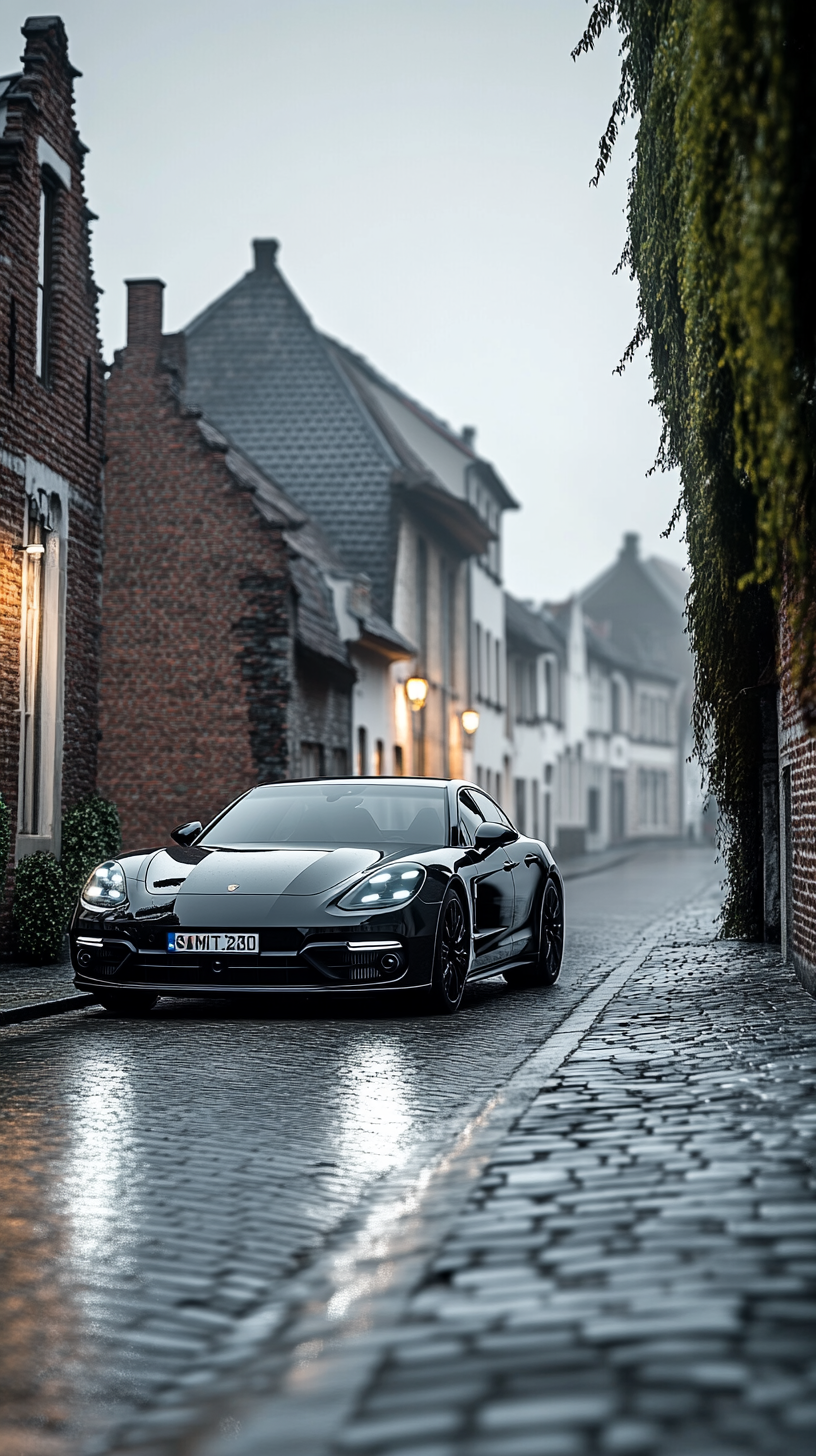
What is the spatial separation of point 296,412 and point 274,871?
82.4 ft

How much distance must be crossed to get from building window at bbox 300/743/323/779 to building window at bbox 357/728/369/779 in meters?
2.97

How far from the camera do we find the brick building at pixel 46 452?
51.1 ft

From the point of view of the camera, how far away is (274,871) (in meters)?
11.0

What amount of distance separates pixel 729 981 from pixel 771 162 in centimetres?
776

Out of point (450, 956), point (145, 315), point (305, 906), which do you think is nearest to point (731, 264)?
point (305, 906)

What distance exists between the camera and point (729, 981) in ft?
40.0

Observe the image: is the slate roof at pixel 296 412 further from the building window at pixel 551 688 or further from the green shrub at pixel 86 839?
the building window at pixel 551 688

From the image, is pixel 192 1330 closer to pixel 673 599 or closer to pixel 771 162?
pixel 771 162

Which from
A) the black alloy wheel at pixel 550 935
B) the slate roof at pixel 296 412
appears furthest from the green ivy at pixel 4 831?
the slate roof at pixel 296 412

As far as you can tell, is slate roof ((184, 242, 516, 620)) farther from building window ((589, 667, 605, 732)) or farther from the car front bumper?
building window ((589, 667, 605, 732))

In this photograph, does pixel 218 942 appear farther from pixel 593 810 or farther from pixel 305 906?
pixel 593 810

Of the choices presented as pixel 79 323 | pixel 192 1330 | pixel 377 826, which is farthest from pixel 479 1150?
pixel 79 323

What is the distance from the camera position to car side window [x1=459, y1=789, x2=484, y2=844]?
12316 millimetres

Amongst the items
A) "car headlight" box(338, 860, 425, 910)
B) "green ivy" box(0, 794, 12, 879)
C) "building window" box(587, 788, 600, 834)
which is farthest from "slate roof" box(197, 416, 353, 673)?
"building window" box(587, 788, 600, 834)
